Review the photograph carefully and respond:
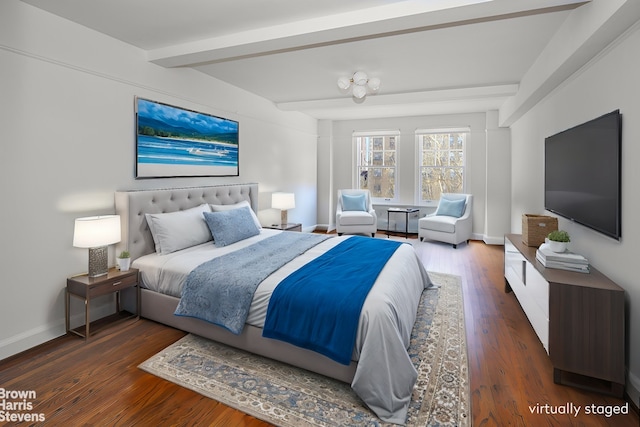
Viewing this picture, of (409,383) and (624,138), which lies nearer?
(409,383)

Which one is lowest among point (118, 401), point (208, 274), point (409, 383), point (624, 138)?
point (118, 401)

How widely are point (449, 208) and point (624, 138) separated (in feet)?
13.7

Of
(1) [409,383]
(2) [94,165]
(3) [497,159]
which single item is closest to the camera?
(1) [409,383]

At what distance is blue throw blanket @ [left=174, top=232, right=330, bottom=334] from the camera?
230cm

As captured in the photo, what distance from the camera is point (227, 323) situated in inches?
91.0

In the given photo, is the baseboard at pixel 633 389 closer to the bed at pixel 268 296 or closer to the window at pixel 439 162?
the bed at pixel 268 296

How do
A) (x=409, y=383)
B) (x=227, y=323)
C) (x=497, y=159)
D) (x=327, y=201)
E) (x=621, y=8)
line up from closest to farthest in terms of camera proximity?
(x=621, y=8) → (x=409, y=383) → (x=227, y=323) → (x=497, y=159) → (x=327, y=201)

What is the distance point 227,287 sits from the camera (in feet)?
7.81

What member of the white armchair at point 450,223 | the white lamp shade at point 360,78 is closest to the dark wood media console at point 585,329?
the white lamp shade at point 360,78

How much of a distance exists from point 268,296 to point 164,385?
0.83 m

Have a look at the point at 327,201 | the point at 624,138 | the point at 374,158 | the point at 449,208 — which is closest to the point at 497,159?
the point at 449,208

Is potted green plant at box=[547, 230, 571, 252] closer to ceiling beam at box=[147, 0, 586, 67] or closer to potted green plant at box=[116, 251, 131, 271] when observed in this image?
ceiling beam at box=[147, 0, 586, 67]

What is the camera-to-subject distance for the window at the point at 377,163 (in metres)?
7.19

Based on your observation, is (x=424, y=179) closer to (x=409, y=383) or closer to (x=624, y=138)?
(x=624, y=138)
